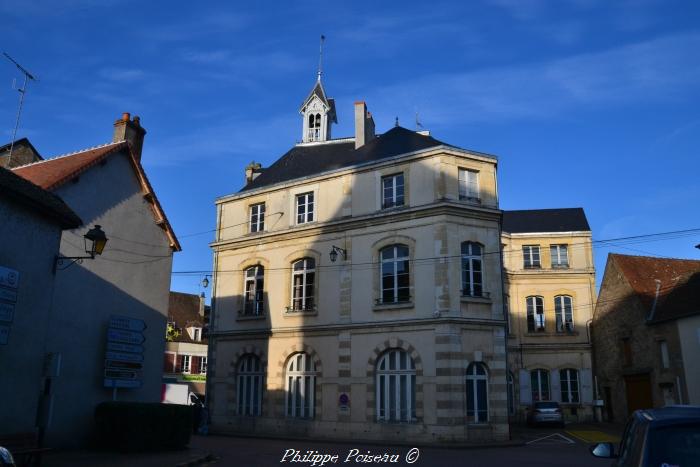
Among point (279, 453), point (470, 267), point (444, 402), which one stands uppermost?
point (470, 267)

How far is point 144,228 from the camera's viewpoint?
19.5m

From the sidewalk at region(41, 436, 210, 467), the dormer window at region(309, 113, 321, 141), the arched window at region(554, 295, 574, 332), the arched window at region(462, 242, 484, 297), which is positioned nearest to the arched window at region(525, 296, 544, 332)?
the arched window at region(554, 295, 574, 332)

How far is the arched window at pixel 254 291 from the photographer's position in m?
25.6

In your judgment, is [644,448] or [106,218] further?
[106,218]

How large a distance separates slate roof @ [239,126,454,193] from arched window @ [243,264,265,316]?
146 inches

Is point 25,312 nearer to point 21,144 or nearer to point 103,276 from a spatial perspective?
point 103,276

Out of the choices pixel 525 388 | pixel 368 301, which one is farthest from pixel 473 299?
pixel 525 388

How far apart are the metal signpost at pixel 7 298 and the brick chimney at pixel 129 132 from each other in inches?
370

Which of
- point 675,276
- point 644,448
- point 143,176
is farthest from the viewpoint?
point 675,276

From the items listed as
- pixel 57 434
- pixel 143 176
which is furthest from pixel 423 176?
pixel 57 434

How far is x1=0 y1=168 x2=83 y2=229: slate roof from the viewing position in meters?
11.1

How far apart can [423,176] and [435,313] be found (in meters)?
4.86

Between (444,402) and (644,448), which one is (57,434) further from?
(644,448)

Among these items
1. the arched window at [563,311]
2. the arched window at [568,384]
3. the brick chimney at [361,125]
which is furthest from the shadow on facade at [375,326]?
the arched window at [563,311]
